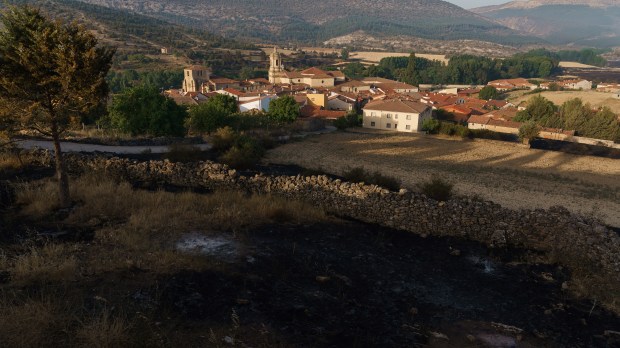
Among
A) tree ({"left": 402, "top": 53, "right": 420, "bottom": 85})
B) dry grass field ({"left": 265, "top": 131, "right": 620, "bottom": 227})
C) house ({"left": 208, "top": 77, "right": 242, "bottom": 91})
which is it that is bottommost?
dry grass field ({"left": 265, "top": 131, "right": 620, "bottom": 227})

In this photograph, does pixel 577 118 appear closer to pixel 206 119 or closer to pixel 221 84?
pixel 206 119

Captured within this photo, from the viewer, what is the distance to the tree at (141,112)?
3181cm

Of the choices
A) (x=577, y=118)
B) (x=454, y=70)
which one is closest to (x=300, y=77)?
(x=577, y=118)

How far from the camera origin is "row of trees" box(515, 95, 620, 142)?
57.2 metres

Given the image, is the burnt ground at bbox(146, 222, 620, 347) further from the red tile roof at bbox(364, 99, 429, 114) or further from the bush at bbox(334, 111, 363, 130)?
the red tile roof at bbox(364, 99, 429, 114)

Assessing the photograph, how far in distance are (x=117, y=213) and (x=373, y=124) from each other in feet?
150

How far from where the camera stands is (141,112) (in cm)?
3206

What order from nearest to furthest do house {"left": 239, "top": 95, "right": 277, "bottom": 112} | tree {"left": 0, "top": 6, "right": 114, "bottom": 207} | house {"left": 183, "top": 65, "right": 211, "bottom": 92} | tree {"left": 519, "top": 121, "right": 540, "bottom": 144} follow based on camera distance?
1. tree {"left": 0, "top": 6, "right": 114, "bottom": 207}
2. tree {"left": 519, "top": 121, "right": 540, "bottom": 144}
3. house {"left": 239, "top": 95, "right": 277, "bottom": 112}
4. house {"left": 183, "top": 65, "right": 211, "bottom": 92}

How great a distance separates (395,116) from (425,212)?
1614 inches

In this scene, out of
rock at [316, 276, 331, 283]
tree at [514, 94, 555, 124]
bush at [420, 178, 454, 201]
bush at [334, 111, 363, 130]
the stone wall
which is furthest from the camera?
tree at [514, 94, 555, 124]

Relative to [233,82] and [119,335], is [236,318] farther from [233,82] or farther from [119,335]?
[233,82]

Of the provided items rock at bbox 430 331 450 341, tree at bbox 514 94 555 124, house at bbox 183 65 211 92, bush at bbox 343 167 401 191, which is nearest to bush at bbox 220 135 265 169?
bush at bbox 343 167 401 191

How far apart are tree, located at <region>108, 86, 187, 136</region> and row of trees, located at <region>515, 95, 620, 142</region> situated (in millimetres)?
48330

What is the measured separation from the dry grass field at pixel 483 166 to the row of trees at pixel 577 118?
20.5 metres
